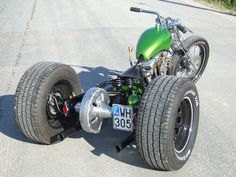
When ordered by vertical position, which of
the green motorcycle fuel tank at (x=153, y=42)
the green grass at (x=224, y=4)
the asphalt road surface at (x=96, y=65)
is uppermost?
the green motorcycle fuel tank at (x=153, y=42)

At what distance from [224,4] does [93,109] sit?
46.4ft

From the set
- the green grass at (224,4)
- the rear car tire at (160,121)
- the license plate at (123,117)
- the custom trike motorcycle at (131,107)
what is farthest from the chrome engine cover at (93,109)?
the green grass at (224,4)

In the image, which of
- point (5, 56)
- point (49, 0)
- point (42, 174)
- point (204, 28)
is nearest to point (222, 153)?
point (42, 174)

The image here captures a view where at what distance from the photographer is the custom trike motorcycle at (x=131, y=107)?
375 centimetres

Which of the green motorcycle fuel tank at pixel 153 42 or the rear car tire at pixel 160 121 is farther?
the green motorcycle fuel tank at pixel 153 42

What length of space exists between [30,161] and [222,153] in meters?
2.14

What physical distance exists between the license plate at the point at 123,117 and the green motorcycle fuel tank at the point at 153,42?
3.89ft

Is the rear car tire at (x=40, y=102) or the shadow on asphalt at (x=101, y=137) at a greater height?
the rear car tire at (x=40, y=102)

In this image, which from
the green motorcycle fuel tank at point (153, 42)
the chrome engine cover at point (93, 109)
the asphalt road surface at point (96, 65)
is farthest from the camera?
the green motorcycle fuel tank at point (153, 42)

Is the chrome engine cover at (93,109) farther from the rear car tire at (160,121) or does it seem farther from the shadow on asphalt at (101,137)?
the rear car tire at (160,121)

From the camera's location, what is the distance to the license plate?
400 cm

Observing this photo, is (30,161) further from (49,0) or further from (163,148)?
(49,0)

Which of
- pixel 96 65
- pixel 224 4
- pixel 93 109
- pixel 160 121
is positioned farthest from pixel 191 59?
pixel 224 4

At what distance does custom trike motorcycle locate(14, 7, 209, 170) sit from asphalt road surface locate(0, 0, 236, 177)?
0.26 metres
